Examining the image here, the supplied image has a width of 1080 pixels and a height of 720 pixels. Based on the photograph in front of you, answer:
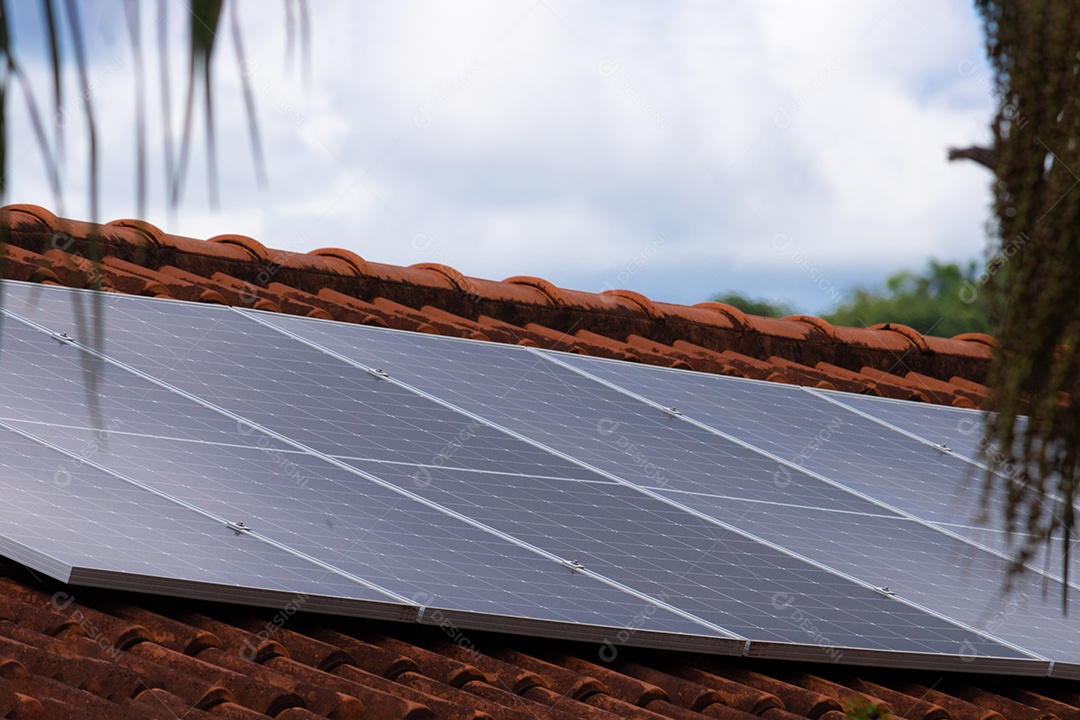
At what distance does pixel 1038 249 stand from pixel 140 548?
3.28m

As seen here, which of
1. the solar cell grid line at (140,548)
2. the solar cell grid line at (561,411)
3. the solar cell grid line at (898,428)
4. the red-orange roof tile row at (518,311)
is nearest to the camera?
the solar cell grid line at (140,548)

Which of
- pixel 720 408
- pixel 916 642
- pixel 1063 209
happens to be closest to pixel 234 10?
pixel 1063 209

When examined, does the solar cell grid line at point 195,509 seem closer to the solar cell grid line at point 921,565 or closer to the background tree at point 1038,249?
the solar cell grid line at point 921,565

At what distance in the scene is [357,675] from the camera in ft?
15.4

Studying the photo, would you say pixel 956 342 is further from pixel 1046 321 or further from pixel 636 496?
pixel 1046 321

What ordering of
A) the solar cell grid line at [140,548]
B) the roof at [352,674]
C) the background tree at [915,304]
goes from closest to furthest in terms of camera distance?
the roof at [352,674] < the solar cell grid line at [140,548] < the background tree at [915,304]

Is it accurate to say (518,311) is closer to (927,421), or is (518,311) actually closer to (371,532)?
(927,421)

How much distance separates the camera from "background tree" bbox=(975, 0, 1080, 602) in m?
2.71

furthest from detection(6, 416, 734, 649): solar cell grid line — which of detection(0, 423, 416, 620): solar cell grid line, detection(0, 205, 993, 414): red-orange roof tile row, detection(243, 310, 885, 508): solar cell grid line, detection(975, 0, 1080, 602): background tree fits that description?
detection(0, 205, 993, 414): red-orange roof tile row

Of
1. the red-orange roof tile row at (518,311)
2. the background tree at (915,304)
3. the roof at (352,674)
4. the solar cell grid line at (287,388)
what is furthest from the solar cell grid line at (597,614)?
the background tree at (915,304)

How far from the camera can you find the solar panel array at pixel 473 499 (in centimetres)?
492

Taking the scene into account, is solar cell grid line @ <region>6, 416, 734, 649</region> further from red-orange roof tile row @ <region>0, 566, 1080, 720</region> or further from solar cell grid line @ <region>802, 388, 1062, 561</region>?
solar cell grid line @ <region>802, 388, 1062, 561</region>

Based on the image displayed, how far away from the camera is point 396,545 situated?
5.20 m

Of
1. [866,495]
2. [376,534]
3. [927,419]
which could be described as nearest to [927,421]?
[927,419]
